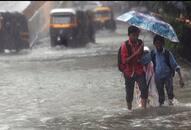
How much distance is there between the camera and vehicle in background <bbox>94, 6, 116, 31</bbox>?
68194mm

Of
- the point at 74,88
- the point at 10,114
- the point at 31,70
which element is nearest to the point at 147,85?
the point at 10,114

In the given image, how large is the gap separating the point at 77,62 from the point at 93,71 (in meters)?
4.61

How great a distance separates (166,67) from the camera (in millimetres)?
12109

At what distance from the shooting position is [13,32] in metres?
38.9

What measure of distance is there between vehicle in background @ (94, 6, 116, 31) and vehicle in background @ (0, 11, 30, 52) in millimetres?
27636

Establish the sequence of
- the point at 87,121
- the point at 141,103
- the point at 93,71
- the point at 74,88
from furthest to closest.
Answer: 1. the point at 93,71
2. the point at 74,88
3. the point at 141,103
4. the point at 87,121

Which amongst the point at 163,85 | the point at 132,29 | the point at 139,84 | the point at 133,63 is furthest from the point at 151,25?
the point at 163,85

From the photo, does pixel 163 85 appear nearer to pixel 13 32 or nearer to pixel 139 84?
pixel 139 84

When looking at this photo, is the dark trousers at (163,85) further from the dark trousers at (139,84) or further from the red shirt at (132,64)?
the red shirt at (132,64)

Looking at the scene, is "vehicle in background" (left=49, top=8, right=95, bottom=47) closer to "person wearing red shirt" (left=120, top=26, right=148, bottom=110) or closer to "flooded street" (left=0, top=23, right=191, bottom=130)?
"flooded street" (left=0, top=23, right=191, bottom=130)

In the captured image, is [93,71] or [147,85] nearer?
[147,85]

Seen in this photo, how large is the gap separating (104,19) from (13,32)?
31300mm

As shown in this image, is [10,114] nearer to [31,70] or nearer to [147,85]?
[147,85]

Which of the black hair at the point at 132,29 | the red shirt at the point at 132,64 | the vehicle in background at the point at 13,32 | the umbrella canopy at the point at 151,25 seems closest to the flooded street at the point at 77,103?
the red shirt at the point at 132,64
